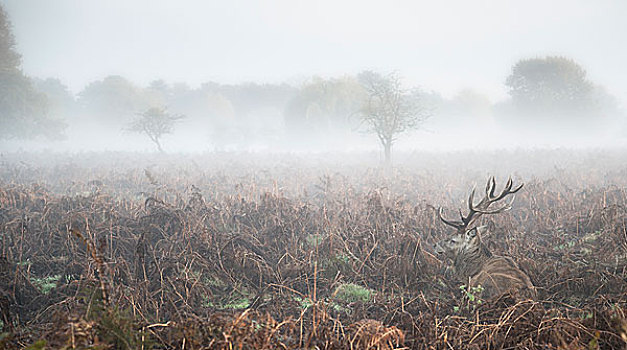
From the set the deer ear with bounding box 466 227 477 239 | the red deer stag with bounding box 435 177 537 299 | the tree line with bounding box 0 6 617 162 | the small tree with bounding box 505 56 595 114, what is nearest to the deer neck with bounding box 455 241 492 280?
the red deer stag with bounding box 435 177 537 299

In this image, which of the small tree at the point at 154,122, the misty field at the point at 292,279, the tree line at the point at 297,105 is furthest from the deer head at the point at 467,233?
the small tree at the point at 154,122

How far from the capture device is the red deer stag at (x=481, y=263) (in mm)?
4199

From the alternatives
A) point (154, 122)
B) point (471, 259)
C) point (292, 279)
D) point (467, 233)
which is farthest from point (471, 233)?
point (154, 122)

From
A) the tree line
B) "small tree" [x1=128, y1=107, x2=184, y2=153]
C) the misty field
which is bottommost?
the misty field

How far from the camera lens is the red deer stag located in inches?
165

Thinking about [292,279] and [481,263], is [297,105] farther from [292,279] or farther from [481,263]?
[481,263]

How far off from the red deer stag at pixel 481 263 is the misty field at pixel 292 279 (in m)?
0.15

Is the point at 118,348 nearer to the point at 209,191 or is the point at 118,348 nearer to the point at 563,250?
the point at 563,250

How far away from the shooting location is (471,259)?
4.85 m

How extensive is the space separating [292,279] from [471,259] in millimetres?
2421

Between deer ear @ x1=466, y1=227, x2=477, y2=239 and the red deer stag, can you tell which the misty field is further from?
deer ear @ x1=466, y1=227, x2=477, y2=239

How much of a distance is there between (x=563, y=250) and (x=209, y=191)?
947 cm

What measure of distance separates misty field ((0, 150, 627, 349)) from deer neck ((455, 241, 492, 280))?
0.56ft

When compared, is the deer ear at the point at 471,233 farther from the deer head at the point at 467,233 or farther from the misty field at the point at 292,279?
the misty field at the point at 292,279
